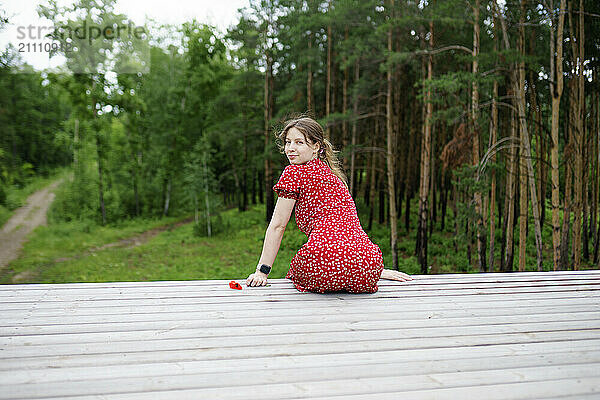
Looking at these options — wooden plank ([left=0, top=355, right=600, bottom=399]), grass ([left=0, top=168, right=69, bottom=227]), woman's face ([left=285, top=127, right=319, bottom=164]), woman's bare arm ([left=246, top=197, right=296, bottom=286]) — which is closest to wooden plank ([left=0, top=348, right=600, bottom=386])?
wooden plank ([left=0, top=355, right=600, bottom=399])

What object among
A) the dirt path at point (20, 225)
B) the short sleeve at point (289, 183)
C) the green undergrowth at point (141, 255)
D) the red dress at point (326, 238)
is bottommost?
the green undergrowth at point (141, 255)

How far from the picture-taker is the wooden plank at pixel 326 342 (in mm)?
1696

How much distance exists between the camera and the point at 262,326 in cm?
199

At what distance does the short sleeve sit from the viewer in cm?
268

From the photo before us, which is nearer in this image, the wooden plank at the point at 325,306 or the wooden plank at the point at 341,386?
the wooden plank at the point at 341,386

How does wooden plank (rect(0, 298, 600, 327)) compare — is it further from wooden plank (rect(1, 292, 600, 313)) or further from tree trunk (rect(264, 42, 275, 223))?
tree trunk (rect(264, 42, 275, 223))

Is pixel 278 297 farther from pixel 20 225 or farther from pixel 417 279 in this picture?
pixel 20 225

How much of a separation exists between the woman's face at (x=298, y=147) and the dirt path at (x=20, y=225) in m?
9.80

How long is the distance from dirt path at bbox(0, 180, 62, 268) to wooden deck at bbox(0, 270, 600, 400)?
923cm

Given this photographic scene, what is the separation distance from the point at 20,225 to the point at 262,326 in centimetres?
1103

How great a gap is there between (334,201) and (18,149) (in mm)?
9988

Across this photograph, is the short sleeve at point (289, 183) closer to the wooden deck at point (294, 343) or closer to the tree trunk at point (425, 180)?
the wooden deck at point (294, 343)

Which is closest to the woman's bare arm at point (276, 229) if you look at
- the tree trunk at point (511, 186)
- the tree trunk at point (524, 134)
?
the tree trunk at point (524, 134)

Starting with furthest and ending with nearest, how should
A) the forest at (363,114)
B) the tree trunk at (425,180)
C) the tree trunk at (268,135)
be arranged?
the tree trunk at (268,135), the tree trunk at (425,180), the forest at (363,114)
